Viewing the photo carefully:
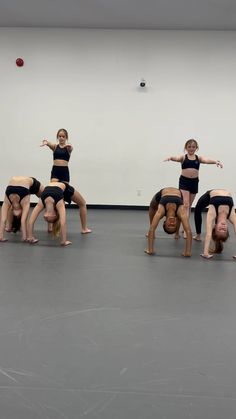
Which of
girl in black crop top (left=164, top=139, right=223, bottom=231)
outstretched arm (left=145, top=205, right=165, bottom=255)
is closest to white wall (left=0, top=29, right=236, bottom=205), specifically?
girl in black crop top (left=164, top=139, right=223, bottom=231)

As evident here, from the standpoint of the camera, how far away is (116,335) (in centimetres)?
227

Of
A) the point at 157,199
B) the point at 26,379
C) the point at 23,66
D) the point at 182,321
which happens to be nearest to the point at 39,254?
the point at 157,199

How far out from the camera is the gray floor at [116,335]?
1.67 meters

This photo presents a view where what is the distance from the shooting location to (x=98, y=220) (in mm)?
5945

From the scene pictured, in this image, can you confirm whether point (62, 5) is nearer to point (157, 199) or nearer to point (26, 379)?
point (157, 199)

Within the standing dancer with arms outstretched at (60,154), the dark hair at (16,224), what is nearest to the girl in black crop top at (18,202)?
the dark hair at (16,224)

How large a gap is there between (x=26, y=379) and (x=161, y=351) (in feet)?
2.37

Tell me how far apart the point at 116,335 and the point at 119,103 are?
5183mm

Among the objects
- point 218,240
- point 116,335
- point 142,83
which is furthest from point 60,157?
point 116,335

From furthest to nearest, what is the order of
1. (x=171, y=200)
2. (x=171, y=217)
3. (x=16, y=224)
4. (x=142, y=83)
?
(x=142, y=83), (x=16, y=224), (x=171, y=200), (x=171, y=217)

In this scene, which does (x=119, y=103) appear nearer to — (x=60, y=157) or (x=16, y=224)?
(x=60, y=157)

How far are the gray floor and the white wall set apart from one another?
3.08 metres

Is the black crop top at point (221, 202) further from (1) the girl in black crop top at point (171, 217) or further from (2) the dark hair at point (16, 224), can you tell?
(2) the dark hair at point (16, 224)

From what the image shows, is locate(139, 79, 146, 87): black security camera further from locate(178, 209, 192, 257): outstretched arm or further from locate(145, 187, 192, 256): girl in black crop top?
locate(178, 209, 192, 257): outstretched arm
